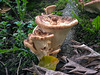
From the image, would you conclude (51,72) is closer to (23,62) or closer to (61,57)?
(61,57)

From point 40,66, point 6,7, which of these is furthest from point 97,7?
point 6,7

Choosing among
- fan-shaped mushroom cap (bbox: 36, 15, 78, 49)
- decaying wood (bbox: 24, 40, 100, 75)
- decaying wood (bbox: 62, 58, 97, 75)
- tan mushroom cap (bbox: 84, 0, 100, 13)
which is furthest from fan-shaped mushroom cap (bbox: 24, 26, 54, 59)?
tan mushroom cap (bbox: 84, 0, 100, 13)

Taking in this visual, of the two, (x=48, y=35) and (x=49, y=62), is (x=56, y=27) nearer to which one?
(x=48, y=35)

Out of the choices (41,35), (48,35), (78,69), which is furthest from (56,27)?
(78,69)

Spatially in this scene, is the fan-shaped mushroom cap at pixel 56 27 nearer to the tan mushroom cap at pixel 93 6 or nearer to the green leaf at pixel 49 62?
the green leaf at pixel 49 62

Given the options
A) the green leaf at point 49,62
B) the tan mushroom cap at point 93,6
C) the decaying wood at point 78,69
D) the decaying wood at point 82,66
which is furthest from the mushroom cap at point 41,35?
the tan mushroom cap at point 93,6

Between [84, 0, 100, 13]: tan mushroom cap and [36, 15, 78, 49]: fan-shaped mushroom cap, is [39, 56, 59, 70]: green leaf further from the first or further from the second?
[84, 0, 100, 13]: tan mushroom cap
